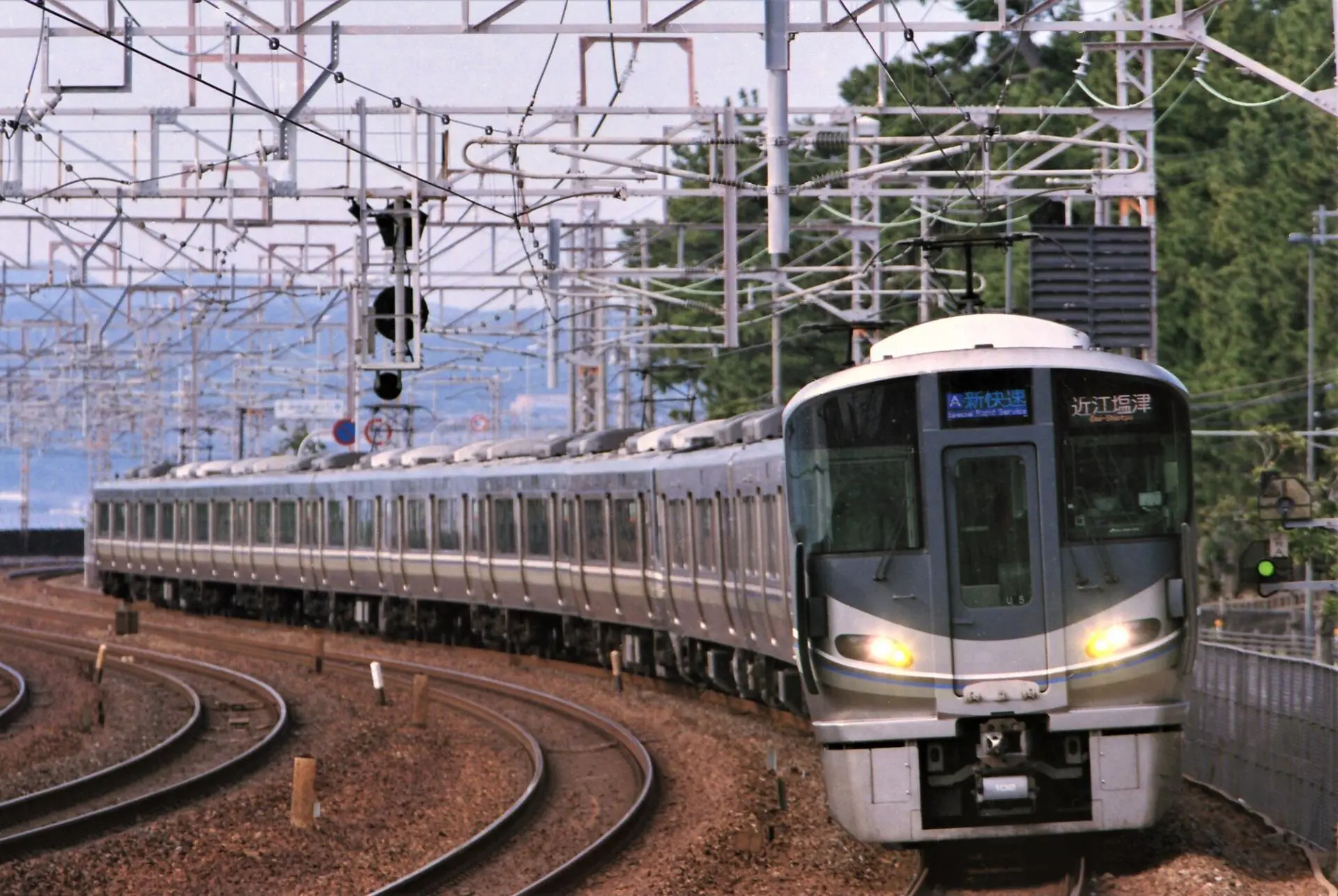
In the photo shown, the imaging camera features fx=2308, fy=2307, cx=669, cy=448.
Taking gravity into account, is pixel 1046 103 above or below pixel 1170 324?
above

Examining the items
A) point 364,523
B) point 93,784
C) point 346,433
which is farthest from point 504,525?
point 93,784

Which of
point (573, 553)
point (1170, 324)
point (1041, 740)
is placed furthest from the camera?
point (1170, 324)

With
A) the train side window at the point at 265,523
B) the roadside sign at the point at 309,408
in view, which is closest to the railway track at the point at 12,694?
the train side window at the point at 265,523

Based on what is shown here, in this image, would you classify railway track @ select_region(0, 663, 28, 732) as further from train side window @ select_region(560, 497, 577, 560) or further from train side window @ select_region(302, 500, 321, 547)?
train side window @ select_region(302, 500, 321, 547)

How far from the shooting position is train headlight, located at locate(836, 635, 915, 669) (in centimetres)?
1105

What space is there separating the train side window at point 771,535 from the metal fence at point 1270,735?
309 cm

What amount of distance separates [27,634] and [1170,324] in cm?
2069

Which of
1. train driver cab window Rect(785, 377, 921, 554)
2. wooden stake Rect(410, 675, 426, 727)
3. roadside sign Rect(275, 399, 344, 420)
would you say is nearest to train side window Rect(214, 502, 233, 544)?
wooden stake Rect(410, 675, 426, 727)

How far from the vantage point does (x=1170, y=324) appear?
41.9 metres

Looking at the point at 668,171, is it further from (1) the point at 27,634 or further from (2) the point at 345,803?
(1) the point at 27,634

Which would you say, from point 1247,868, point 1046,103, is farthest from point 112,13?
point 1046,103

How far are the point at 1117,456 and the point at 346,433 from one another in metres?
27.5

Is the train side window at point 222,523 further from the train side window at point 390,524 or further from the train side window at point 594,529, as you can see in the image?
the train side window at point 594,529

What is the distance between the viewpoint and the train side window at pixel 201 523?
4022 centimetres
